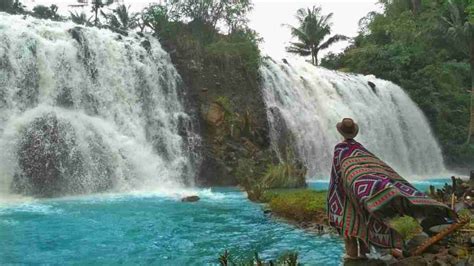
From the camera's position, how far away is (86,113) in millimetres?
18250

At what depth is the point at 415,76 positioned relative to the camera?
3234 centimetres

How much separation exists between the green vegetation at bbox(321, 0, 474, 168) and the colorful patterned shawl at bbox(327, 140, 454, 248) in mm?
24799

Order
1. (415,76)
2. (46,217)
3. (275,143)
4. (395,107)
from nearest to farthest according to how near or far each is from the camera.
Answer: (46,217), (275,143), (395,107), (415,76)

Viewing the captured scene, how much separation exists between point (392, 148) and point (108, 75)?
1670 cm

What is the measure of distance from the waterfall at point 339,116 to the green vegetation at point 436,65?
115 cm

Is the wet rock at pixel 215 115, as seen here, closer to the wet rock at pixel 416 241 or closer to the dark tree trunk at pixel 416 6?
the wet rock at pixel 416 241

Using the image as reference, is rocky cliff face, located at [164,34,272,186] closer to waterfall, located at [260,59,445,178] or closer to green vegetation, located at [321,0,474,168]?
waterfall, located at [260,59,445,178]

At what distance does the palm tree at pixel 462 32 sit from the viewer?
2721 cm

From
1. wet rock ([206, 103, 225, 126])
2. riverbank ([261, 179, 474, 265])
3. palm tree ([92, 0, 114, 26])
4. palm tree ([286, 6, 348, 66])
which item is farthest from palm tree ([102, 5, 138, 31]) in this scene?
riverbank ([261, 179, 474, 265])

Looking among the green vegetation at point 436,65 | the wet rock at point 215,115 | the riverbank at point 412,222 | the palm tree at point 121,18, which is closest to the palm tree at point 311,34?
the green vegetation at point 436,65

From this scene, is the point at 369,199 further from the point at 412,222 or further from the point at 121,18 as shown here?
the point at 121,18

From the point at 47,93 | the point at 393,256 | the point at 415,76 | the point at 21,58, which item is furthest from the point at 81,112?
the point at 415,76

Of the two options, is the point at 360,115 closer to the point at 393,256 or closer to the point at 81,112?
the point at 81,112

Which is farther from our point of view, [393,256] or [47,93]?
[47,93]
